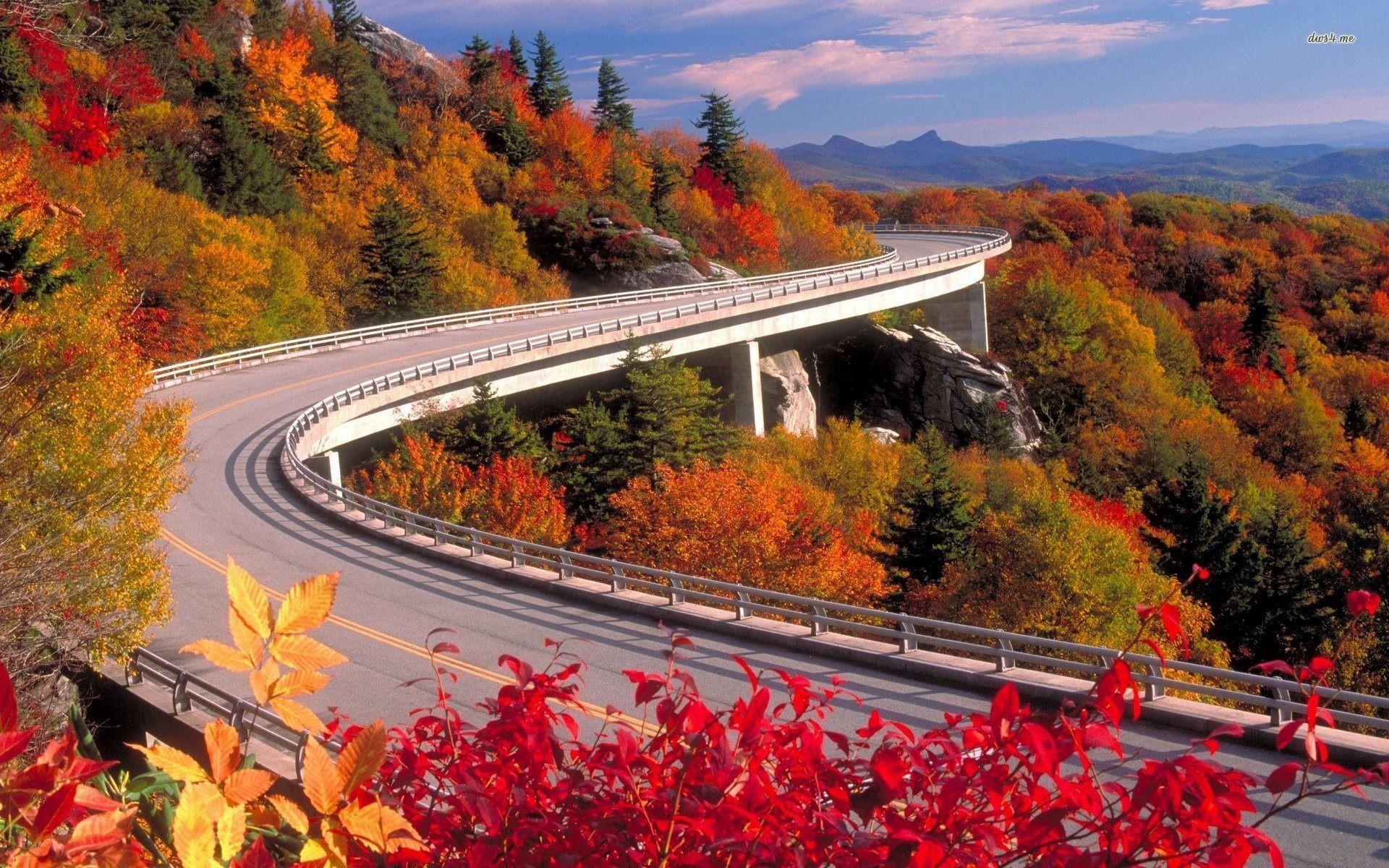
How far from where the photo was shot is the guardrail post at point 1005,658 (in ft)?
A: 44.5

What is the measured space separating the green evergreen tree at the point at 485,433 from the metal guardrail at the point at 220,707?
21006 millimetres

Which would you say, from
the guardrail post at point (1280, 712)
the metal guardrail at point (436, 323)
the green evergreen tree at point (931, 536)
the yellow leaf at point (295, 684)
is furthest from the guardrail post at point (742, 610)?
the metal guardrail at point (436, 323)

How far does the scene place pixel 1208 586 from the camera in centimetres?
4012

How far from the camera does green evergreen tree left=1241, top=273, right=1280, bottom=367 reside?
7731cm

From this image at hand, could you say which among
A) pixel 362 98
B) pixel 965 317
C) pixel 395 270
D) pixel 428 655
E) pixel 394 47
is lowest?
pixel 965 317

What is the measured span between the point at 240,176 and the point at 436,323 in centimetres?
1759

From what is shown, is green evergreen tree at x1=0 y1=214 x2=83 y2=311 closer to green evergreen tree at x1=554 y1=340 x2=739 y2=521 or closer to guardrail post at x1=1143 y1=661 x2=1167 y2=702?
green evergreen tree at x1=554 y1=340 x2=739 y2=521

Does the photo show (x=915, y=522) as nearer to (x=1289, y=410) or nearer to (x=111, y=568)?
(x=111, y=568)

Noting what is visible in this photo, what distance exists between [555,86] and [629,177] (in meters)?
14.5

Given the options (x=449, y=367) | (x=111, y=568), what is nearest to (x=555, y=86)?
(x=449, y=367)

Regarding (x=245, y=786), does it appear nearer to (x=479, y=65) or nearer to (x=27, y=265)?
(x=27, y=265)

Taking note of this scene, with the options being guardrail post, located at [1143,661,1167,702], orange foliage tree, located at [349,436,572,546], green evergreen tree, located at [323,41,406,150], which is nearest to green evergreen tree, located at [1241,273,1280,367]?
orange foliage tree, located at [349,436,572,546]

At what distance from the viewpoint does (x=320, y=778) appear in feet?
7.34

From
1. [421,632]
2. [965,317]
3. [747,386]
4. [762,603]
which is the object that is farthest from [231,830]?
[965,317]
